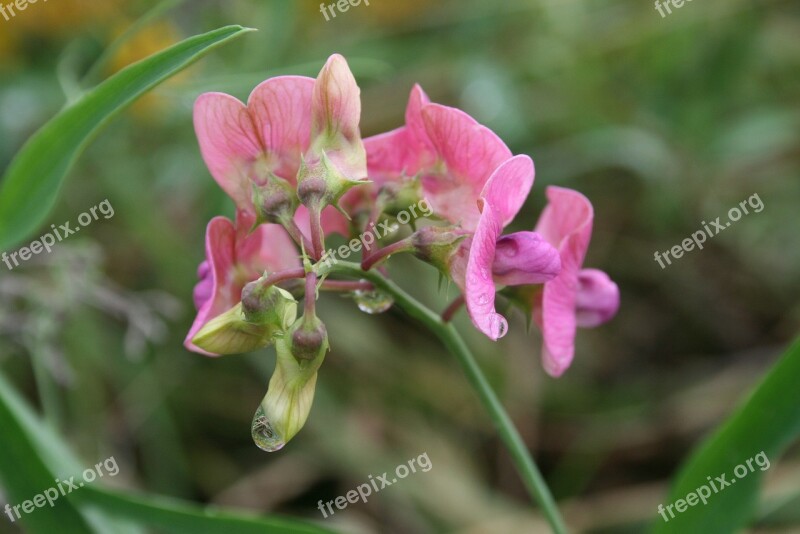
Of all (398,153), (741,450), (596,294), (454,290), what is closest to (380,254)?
(398,153)

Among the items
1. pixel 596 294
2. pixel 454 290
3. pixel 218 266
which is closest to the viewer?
pixel 218 266

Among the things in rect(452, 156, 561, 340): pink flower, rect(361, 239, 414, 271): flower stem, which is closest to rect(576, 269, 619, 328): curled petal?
rect(452, 156, 561, 340): pink flower

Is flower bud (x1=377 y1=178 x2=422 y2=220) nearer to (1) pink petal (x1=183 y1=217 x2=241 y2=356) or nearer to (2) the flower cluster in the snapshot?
(2) the flower cluster

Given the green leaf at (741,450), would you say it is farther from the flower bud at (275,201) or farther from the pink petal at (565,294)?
the flower bud at (275,201)

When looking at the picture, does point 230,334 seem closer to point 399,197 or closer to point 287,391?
point 287,391

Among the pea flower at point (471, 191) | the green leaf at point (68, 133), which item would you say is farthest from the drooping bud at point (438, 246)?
the green leaf at point (68, 133)

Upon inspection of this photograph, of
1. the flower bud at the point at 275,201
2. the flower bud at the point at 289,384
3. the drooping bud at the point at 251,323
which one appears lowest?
the flower bud at the point at 289,384

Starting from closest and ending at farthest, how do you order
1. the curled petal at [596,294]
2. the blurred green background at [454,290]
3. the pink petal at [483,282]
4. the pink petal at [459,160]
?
the pink petal at [483,282]
the pink petal at [459,160]
the curled petal at [596,294]
the blurred green background at [454,290]
